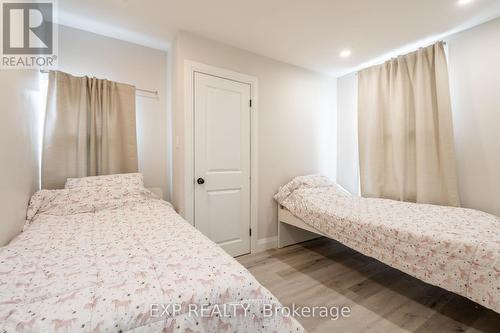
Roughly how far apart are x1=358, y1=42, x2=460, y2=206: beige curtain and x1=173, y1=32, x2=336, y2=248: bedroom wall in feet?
1.83

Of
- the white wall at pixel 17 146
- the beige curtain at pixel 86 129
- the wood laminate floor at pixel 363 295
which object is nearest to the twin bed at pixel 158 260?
the white wall at pixel 17 146

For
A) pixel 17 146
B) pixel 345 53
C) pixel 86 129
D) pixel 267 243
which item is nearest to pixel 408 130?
pixel 345 53

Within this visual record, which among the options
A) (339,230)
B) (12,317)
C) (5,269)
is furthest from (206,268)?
(339,230)

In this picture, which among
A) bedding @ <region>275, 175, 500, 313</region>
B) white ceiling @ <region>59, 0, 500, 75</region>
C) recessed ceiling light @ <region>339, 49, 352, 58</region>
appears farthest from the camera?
recessed ceiling light @ <region>339, 49, 352, 58</region>

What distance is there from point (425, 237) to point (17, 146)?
2.94 metres

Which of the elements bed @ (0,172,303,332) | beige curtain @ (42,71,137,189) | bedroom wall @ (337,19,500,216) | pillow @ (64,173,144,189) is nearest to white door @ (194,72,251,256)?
pillow @ (64,173,144,189)

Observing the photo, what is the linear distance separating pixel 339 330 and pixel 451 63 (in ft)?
9.43

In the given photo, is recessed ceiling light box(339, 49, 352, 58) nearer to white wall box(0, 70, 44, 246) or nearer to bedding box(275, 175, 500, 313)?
bedding box(275, 175, 500, 313)

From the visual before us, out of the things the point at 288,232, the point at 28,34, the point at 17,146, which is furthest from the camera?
the point at 288,232

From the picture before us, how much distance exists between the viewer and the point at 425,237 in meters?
1.56

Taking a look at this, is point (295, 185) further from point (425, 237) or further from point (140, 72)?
point (140, 72)

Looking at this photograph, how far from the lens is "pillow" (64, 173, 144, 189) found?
1999 millimetres

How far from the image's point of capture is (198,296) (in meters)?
0.73

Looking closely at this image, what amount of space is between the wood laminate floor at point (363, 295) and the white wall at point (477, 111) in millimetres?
1089
